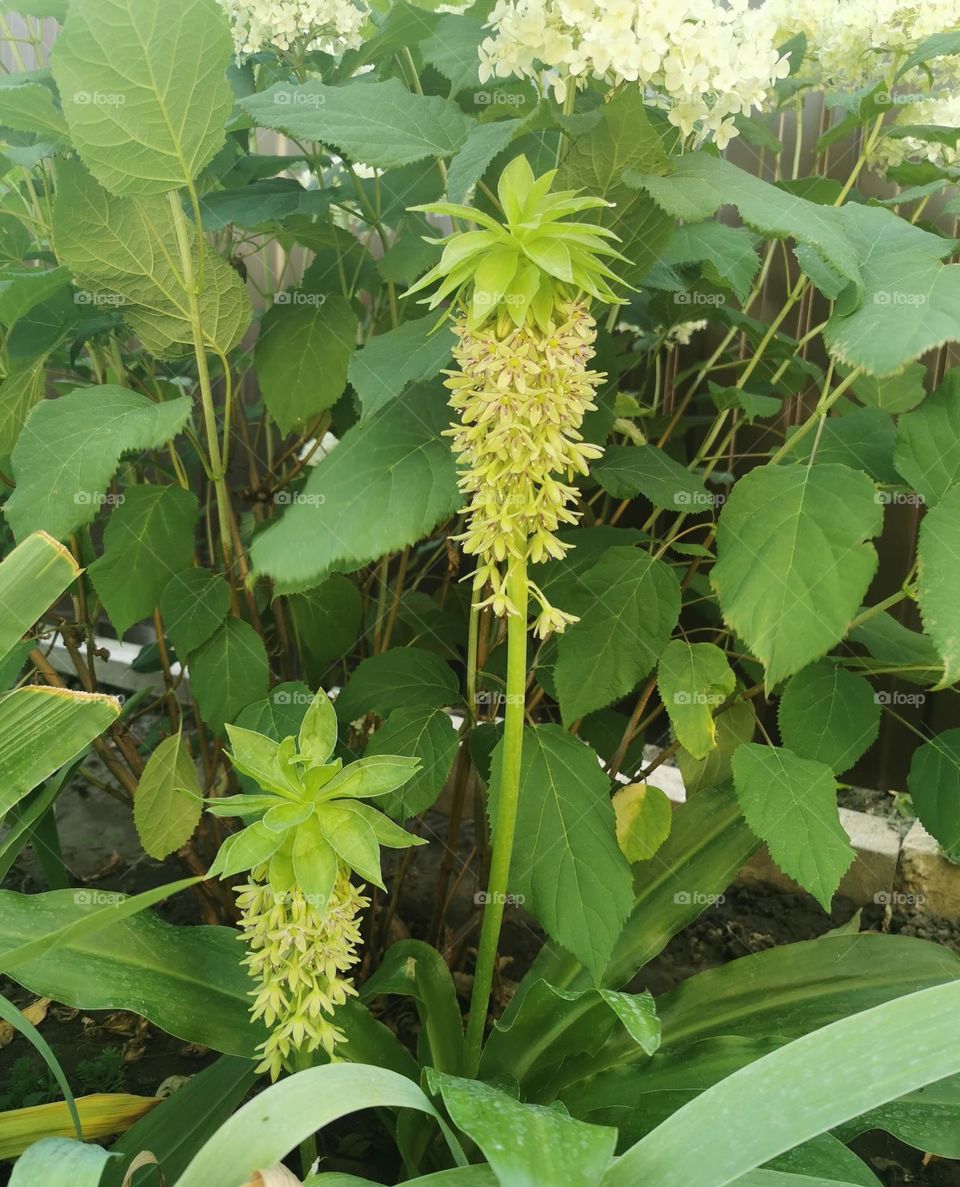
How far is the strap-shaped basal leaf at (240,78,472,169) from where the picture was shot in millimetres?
836

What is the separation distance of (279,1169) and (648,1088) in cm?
45

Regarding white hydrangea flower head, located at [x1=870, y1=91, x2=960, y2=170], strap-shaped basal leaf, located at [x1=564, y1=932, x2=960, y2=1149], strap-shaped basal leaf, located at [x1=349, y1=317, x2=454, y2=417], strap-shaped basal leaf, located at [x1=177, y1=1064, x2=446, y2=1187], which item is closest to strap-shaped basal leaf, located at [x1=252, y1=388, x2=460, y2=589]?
strap-shaped basal leaf, located at [x1=349, y1=317, x2=454, y2=417]

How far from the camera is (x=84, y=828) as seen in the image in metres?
1.90

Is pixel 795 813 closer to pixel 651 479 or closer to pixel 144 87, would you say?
pixel 651 479

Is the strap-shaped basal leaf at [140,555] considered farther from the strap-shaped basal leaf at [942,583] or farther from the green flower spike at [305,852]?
the strap-shaped basal leaf at [942,583]

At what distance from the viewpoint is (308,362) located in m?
1.12

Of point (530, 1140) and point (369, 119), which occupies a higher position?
point (369, 119)

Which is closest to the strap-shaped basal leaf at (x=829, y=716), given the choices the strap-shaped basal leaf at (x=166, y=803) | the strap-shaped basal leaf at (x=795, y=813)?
the strap-shaped basal leaf at (x=795, y=813)

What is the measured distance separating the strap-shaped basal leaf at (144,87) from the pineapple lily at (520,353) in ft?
1.41

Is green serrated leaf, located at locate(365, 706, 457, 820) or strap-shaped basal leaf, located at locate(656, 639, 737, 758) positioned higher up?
strap-shaped basal leaf, located at locate(656, 639, 737, 758)

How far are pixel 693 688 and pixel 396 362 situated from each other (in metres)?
0.45

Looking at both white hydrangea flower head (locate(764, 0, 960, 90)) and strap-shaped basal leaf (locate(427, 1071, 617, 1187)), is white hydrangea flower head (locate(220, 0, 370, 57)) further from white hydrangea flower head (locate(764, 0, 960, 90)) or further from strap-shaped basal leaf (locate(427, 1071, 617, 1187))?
strap-shaped basal leaf (locate(427, 1071, 617, 1187))

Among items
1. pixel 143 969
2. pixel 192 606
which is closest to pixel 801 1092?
pixel 143 969

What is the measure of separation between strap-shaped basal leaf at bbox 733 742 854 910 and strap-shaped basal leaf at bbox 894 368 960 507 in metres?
0.30
